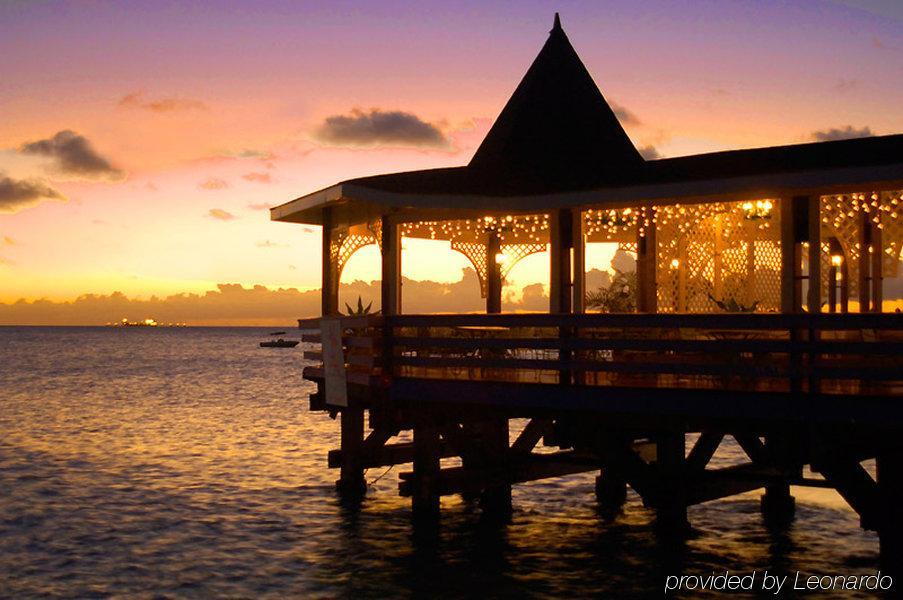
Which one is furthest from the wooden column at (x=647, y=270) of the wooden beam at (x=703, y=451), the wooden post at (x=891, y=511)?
the wooden post at (x=891, y=511)

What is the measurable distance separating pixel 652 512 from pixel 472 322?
6930 millimetres

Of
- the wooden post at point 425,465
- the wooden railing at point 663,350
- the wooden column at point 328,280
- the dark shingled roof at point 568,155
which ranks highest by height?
the dark shingled roof at point 568,155

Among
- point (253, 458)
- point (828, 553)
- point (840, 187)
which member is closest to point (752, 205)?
point (840, 187)

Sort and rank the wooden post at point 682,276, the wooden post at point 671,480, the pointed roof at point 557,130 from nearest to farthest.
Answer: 1. the wooden post at point 671,480
2. the wooden post at point 682,276
3. the pointed roof at point 557,130

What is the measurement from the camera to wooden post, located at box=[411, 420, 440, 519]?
16297 millimetres

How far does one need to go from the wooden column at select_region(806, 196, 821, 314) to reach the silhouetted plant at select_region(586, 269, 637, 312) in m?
5.57

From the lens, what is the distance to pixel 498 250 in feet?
66.4

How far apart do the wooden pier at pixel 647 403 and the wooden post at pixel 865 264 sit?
7.22 feet

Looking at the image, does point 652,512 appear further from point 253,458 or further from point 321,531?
point 253,458

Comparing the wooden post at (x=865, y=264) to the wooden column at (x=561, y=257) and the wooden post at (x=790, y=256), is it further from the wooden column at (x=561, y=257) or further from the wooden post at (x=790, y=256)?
the wooden column at (x=561, y=257)

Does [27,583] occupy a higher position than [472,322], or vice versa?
[472,322]

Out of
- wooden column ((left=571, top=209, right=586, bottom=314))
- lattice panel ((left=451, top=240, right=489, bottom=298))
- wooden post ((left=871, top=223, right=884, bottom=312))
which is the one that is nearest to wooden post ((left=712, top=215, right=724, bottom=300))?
wooden post ((left=871, top=223, right=884, bottom=312))

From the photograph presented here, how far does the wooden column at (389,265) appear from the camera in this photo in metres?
16.4

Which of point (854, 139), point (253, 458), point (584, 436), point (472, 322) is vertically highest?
point (854, 139)
